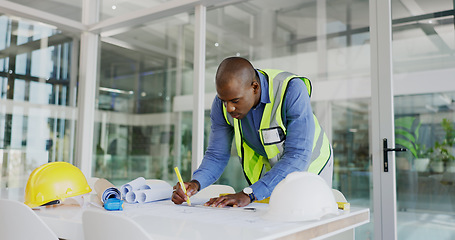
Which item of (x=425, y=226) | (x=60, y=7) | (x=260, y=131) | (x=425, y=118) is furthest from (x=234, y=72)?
(x=60, y=7)

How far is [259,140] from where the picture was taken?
1.78m

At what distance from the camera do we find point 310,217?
1159 millimetres

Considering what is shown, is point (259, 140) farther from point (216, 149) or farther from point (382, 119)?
point (382, 119)

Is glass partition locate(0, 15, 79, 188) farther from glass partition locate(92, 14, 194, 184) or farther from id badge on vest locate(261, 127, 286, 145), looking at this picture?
id badge on vest locate(261, 127, 286, 145)

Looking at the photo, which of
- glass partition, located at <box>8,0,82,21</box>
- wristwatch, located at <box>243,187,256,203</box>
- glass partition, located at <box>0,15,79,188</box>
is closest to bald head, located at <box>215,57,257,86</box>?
wristwatch, located at <box>243,187,256,203</box>

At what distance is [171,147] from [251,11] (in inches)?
55.1

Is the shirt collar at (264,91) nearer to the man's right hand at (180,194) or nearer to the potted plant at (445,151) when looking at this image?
the man's right hand at (180,194)

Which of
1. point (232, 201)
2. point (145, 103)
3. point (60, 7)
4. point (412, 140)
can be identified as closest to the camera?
point (232, 201)

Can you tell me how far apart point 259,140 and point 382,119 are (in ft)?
4.09

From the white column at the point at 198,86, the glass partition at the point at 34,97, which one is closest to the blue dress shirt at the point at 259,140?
the white column at the point at 198,86

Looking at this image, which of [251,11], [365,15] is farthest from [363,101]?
[251,11]

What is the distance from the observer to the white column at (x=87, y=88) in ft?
14.4

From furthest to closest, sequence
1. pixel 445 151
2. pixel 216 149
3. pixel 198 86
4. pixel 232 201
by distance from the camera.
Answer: pixel 198 86 → pixel 445 151 → pixel 216 149 → pixel 232 201

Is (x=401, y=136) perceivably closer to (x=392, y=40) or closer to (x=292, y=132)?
(x=392, y=40)
